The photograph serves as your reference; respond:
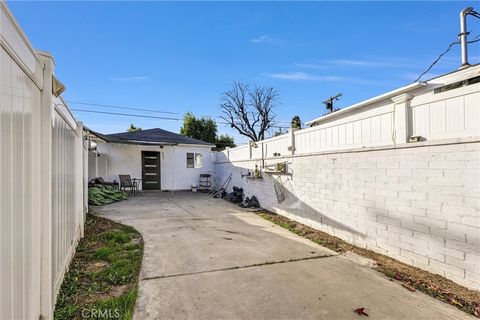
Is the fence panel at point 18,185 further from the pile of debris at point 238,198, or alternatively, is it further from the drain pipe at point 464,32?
the drain pipe at point 464,32

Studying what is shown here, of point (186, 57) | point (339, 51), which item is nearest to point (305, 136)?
point (339, 51)

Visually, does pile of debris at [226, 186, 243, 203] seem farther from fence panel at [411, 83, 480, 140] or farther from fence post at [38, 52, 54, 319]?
fence post at [38, 52, 54, 319]

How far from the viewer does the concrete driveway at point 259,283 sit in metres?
2.54

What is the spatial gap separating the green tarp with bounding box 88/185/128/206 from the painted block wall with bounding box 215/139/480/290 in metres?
7.00

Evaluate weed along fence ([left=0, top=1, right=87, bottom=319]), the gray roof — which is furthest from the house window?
weed along fence ([left=0, top=1, right=87, bottom=319])

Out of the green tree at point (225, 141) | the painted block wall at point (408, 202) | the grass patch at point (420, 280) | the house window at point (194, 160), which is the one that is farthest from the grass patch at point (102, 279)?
the green tree at point (225, 141)

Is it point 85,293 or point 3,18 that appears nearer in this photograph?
point 3,18

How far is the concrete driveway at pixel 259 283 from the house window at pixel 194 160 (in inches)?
360

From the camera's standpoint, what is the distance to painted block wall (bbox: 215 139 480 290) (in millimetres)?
3084

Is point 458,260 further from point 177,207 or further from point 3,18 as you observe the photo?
point 177,207

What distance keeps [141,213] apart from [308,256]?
5.09 meters

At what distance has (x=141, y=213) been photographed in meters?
7.48

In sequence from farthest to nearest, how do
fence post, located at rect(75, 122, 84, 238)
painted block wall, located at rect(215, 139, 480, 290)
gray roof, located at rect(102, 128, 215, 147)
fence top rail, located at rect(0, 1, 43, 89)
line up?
1. gray roof, located at rect(102, 128, 215, 147)
2. fence post, located at rect(75, 122, 84, 238)
3. painted block wall, located at rect(215, 139, 480, 290)
4. fence top rail, located at rect(0, 1, 43, 89)

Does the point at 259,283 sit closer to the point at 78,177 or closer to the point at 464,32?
the point at 78,177
